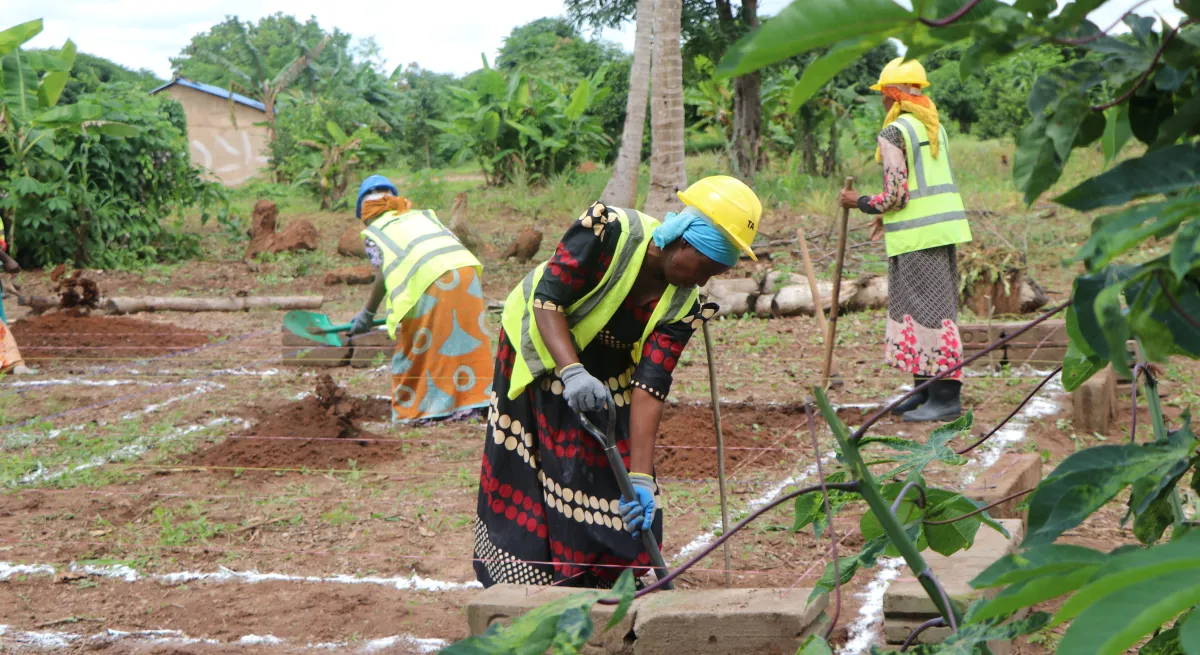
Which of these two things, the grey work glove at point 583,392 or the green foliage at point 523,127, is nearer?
the grey work glove at point 583,392

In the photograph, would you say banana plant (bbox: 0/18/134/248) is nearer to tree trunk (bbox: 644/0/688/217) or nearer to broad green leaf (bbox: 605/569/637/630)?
tree trunk (bbox: 644/0/688/217)

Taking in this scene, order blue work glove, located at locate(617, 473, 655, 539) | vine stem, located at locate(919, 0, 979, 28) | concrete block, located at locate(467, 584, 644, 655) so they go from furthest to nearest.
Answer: blue work glove, located at locate(617, 473, 655, 539) < concrete block, located at locate(467, 584, 644, 655) < vine stem, located at locate(919, 0, 979, 28)

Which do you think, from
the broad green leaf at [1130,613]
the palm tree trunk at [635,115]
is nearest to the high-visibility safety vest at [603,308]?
the broad green leaf at [1130,613]

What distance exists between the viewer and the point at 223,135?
28781 millimetres

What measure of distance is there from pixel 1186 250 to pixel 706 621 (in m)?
1.87

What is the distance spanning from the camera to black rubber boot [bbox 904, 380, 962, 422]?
5840mm

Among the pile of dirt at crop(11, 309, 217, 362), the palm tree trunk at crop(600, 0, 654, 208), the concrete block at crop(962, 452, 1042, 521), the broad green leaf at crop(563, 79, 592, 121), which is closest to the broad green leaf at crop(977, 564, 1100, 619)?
the concrete block at crop(962, 452, 1042, 521)

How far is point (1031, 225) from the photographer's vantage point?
12.1 meters

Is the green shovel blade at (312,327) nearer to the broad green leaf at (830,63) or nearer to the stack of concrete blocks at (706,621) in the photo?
the stack of concrete blocks at (706,621)

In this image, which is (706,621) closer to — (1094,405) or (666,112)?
(1094,405)

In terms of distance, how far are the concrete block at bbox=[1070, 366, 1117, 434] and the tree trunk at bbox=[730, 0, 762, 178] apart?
317 inches

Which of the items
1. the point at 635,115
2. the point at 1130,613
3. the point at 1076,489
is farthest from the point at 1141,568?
the point at 635,115

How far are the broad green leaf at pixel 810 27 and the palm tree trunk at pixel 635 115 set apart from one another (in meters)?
9.52

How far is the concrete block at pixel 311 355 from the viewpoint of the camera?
8.22 metres
